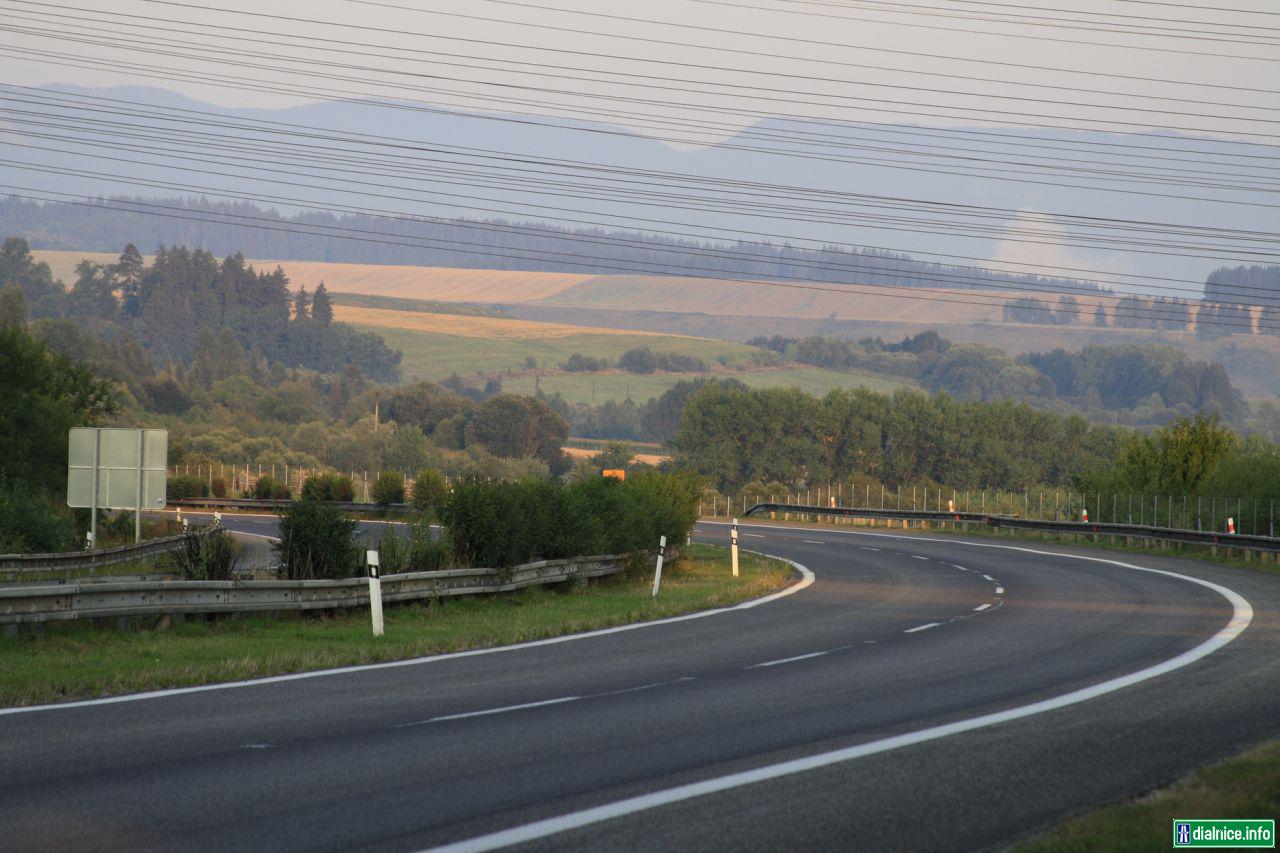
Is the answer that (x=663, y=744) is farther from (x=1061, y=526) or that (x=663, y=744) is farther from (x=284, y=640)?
(x=1061, y=526)

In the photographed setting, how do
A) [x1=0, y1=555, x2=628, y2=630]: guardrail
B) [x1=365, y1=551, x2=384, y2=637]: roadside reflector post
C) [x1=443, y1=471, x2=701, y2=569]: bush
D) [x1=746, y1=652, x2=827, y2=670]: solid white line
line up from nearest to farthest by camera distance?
[x1=746, y1=652, x2=827, y2=670]: solid white line
[x1=0, y1=555, x2=628, y2=630]: guardrail
[x1=365, y1=551, x2=384, y2=637]: roadside reflector post
[x1=443, y1=471, x2=701, y2=569]: bush

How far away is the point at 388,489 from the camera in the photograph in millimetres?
74188

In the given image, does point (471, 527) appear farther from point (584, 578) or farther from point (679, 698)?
point (679, 698)

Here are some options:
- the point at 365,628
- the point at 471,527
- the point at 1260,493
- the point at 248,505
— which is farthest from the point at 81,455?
the point at 248,505

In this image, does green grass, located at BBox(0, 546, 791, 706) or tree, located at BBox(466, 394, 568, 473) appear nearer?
green grass, located at BBox(0, 546, 791, 706)

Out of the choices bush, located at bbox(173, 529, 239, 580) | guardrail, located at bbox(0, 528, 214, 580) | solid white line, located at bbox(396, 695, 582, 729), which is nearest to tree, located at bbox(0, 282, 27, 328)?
guardrail, located at bbox(0, 528, 214, 580)

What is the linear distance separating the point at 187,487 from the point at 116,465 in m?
58.9

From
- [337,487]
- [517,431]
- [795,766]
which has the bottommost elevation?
[337,487]

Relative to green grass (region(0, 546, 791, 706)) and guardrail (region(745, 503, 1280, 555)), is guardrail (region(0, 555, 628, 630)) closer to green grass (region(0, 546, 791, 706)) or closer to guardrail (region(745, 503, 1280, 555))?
green grass (region(0, 546, 791, 706))

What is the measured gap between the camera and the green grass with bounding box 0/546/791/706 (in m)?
14.1

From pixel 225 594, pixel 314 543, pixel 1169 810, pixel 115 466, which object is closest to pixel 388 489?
pixel 115 466

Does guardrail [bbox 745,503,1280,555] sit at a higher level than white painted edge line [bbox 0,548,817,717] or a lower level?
lower

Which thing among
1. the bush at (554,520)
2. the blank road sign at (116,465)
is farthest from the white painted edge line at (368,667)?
the blank road sign at (116,465)

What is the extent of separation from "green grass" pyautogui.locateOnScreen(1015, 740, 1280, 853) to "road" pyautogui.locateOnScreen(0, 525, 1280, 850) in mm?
302
